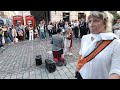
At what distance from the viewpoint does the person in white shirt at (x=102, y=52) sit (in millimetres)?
1396

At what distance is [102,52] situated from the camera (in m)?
1.41

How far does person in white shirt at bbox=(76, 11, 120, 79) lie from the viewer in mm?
1396
